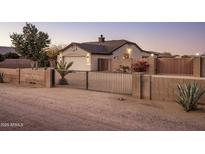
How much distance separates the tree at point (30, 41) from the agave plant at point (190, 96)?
50.7 ft

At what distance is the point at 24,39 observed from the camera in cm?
2198

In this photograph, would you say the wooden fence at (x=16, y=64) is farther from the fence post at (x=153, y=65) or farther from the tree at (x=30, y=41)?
the fence post at (x=153, y=65)

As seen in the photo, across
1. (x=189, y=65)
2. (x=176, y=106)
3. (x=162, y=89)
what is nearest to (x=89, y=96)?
(x=162, y=89)

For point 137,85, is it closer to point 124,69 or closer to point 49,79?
point 49,79

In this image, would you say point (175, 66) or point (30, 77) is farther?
point (175, 66)

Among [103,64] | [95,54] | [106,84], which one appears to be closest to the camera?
[106,84]

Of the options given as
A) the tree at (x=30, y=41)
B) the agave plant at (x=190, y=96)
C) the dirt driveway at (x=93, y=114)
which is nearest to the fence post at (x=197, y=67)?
the dirt driveway at (x=93, y=114)

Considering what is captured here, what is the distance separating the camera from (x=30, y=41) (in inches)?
859

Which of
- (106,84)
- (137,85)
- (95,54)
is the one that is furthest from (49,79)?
(95,54)

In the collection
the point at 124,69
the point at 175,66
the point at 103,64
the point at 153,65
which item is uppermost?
the point at 103,64

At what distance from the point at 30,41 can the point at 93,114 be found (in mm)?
15162

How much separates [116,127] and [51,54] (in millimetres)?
34627

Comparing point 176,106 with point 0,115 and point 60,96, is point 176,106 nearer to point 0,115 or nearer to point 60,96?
point 60,96

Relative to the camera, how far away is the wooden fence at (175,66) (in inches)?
959
